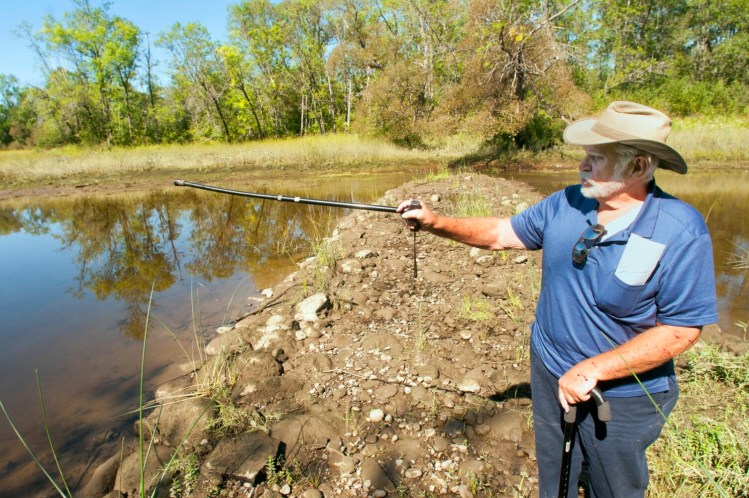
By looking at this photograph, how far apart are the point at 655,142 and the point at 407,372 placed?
7.28ft

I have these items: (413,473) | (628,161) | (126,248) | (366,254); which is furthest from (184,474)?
(126,248)

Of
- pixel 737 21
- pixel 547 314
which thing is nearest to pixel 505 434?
pixel 547 314

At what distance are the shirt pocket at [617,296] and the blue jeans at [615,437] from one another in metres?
0.35

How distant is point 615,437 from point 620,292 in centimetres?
59

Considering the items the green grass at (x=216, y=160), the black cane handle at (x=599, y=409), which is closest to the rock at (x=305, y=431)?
the black cane handle at (x=599, y=409)

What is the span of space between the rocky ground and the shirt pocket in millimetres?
785

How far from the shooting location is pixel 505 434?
8.01 ft

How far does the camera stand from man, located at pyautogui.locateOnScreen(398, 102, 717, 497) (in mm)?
1327

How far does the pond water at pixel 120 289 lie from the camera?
3.32m

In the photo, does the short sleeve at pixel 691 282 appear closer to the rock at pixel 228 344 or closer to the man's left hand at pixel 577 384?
the man's left hand at pixel 577 384

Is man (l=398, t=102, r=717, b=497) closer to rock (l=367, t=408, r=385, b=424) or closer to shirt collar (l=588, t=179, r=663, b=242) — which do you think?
shirt collar (l=588, t=179, r=663, b=242)

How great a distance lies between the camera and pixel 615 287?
1404mm

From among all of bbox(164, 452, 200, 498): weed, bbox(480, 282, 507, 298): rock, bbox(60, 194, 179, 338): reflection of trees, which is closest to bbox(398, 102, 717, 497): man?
bbox(164, 452, 200, 498): weed

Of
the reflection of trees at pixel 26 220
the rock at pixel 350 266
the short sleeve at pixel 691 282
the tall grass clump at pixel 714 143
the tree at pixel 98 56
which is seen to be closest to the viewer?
the short sleeve at pixel 691 282
